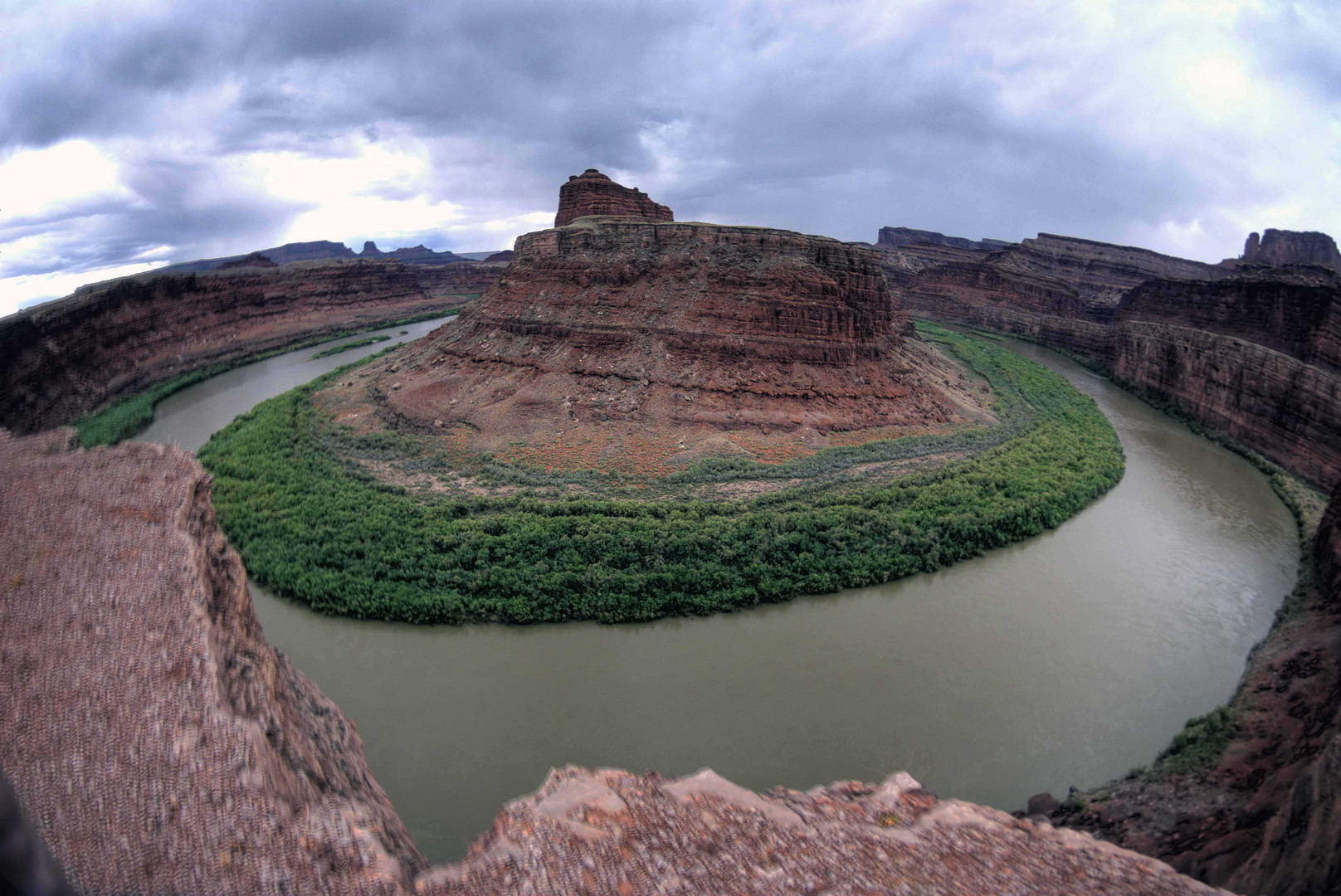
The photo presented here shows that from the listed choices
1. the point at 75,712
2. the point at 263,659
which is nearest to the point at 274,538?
the point at 263,659

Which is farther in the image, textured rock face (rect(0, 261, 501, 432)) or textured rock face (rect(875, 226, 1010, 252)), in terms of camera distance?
textured rock face (rect(875, 226, 1010, 252))

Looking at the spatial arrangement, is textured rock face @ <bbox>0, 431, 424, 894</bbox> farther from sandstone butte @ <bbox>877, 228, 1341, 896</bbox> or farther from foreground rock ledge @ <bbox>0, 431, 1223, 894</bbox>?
sandstone butte @ <bbox>877, 228, 1341, 896</bbox>

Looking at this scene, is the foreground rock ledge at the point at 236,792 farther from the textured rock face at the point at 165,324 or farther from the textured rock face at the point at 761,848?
A: the textured rock face at the point at 165,324

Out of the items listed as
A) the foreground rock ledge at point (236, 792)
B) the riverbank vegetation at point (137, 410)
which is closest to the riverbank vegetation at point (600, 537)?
the riverbank vegetation at point (137, 410)

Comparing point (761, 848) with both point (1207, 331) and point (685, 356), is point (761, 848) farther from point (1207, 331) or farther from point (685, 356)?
point (1207, 331)

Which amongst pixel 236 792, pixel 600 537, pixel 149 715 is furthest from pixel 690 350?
pixel 236 792

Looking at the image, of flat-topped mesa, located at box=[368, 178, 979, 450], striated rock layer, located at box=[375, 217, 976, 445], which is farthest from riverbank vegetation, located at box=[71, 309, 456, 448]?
striated rock layer, located at box=[375, 217, 976, 445]
